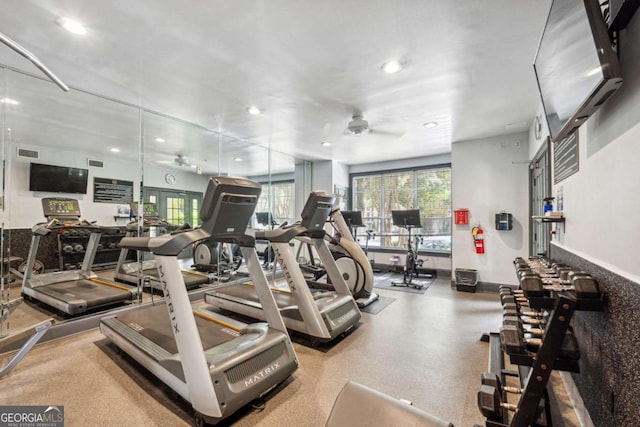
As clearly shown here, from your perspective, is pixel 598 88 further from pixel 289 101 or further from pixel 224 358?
pixel 289 101

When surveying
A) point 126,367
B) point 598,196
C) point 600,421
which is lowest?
point 126,367

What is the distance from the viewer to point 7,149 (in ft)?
9.84

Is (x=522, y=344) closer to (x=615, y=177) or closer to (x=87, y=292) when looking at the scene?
(x=615, y=177)

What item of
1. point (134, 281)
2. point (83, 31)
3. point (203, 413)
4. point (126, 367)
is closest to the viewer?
point (203, 413)

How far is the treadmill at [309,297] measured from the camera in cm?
289

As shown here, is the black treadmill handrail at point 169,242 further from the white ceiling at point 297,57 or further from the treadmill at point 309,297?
the white ceiling at point 297,57

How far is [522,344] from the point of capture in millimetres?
1279

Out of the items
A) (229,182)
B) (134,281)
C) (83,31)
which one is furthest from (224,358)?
A: (134,281)

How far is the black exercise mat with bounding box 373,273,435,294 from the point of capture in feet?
17.0

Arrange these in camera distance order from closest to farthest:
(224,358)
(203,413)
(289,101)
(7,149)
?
(203,413)
(224,358)
(7,149)
(289,101)

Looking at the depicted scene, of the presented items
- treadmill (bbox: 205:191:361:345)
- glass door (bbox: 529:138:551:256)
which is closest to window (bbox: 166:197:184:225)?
treadmill (bbox: 205:191:361:345)

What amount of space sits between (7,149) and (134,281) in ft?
8.31

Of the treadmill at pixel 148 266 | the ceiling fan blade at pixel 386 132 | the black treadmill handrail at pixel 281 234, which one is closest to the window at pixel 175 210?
the treadmill at pixel 148 266

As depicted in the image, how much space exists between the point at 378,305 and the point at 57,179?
4.99 m
